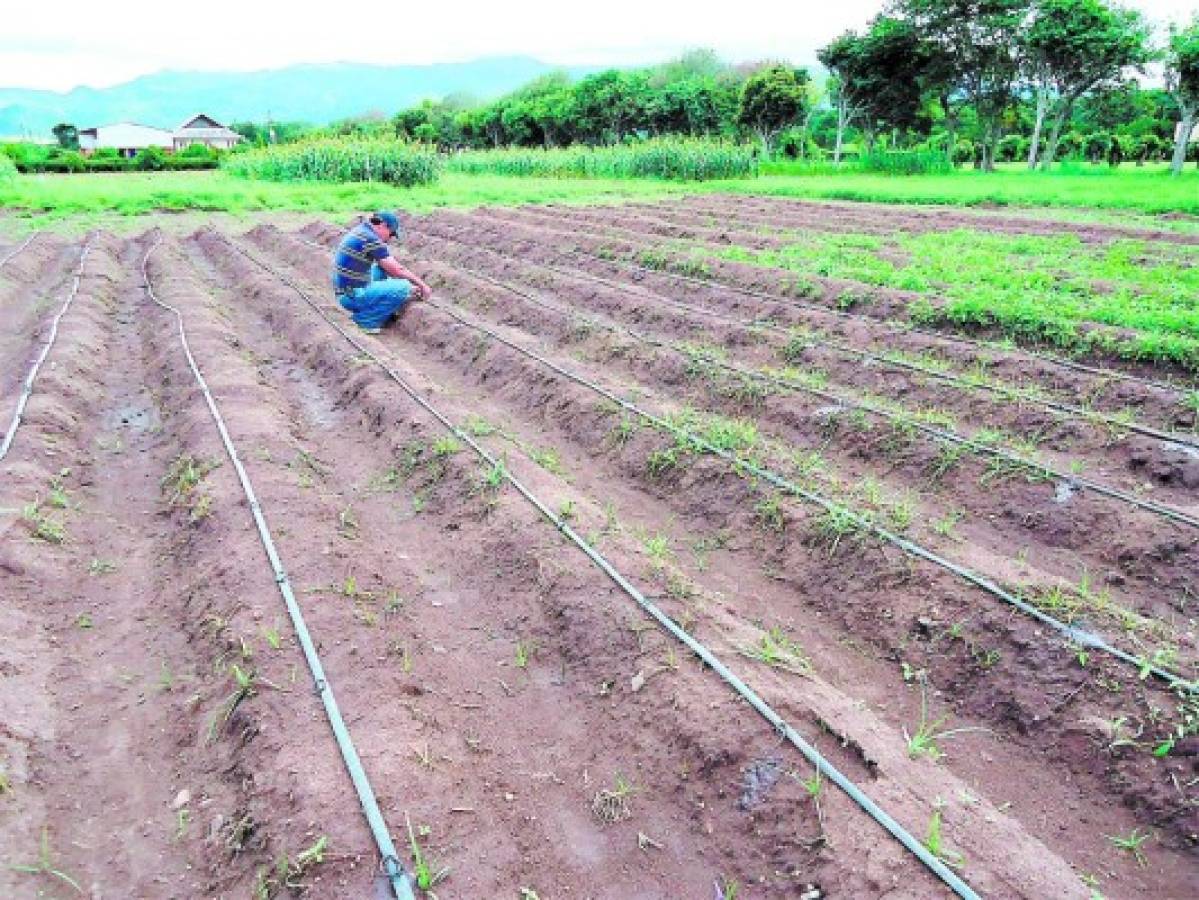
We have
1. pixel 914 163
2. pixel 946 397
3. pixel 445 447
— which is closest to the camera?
pixel 445 447

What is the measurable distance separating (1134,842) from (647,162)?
109ft

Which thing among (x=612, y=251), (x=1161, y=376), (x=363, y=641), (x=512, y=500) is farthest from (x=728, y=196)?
(x=363, y=641)

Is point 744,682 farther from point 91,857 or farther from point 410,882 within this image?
point 91,857

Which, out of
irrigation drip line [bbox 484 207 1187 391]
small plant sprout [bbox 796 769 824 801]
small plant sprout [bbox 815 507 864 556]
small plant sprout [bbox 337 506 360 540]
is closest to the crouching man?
irrigation drip line [bbox 484 207 1187 391]

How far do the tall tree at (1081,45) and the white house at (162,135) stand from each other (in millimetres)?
72809

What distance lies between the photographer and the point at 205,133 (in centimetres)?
8806

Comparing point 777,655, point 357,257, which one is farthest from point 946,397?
point 357,257

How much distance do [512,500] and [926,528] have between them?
274 cm

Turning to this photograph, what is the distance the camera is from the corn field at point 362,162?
2873 cm

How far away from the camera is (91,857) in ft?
10.9

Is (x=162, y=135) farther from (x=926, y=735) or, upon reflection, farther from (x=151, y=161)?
(x=926, y=735)

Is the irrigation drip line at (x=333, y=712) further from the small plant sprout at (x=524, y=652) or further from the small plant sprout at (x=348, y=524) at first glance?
the small plant sprout at (x=524, y=652)

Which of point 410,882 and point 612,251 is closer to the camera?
point 410,882

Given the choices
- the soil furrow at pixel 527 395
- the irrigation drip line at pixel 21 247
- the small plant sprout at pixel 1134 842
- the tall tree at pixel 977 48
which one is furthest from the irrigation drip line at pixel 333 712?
the tall tree at pixel 977 48
